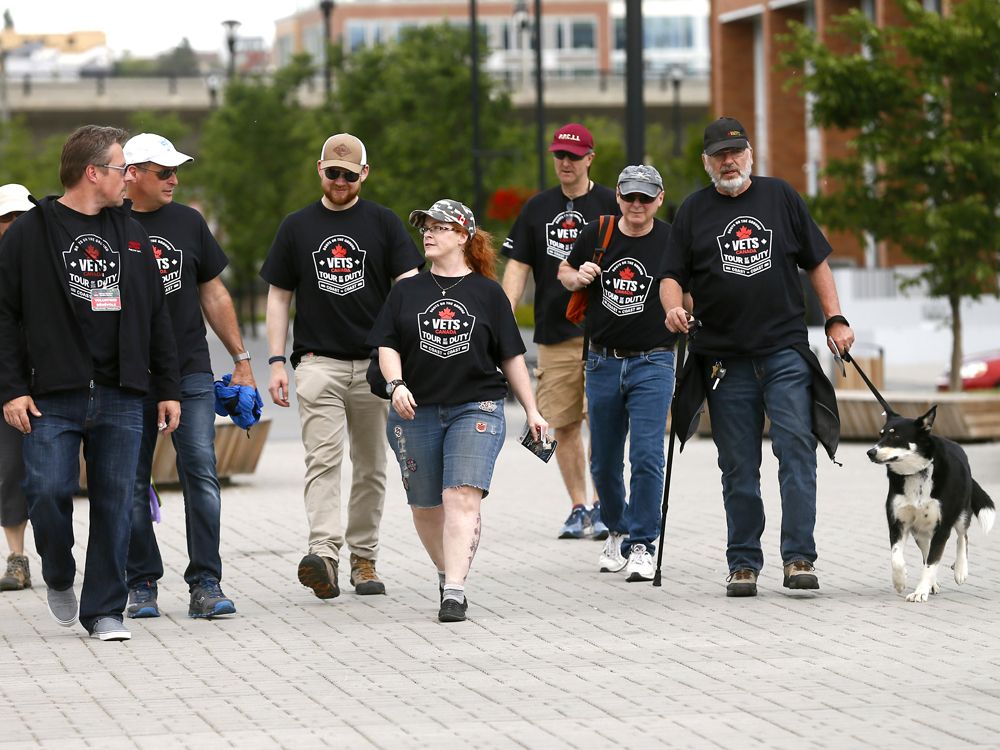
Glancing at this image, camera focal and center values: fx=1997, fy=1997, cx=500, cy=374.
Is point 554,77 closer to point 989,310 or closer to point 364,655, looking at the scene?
point 989,310

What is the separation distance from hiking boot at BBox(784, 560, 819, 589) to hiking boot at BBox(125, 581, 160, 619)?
2.82m

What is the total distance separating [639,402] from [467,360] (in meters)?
1.54

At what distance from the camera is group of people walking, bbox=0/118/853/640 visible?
7.95m

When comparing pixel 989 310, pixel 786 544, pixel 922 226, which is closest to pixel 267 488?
pixel 786 544

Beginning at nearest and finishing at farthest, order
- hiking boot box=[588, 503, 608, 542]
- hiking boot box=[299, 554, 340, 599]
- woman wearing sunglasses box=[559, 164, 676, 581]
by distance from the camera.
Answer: hiking boot box=[299, 554, 340, 599]
woman wearing sunglasses box=[559, 164, 676, 581]
hiking boot box=[588, 503, 608, 542]

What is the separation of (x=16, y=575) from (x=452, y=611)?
2.58 m

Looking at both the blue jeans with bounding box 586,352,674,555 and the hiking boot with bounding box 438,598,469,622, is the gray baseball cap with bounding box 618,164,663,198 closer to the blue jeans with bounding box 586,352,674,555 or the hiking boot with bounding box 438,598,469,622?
the blue jeans with bounding box 586,352,674,555

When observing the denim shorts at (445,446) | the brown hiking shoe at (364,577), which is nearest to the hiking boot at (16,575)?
the brown hiking shoe at (364,577)

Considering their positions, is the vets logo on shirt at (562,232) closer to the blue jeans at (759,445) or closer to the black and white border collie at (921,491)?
the blue jeans at (759,445)

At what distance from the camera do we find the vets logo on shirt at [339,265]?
918 centimetres

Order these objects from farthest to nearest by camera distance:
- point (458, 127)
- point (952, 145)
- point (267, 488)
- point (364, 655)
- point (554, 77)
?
point (554, 77), point (458, 127), point (952, 145), point (267, 488), point (364, 655)

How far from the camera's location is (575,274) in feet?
32.6

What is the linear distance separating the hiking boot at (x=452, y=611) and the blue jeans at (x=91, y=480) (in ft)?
4.31

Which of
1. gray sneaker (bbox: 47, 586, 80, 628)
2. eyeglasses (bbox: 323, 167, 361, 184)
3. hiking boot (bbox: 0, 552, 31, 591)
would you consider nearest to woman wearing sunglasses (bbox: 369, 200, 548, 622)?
eyeglasses (bbox: 323, 167, 361, 184)
